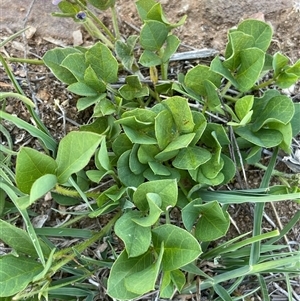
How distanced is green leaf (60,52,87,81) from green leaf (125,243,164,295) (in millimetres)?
481

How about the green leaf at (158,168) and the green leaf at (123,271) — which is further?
the green leaf at (158,168)

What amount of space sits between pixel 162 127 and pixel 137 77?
0.18 m

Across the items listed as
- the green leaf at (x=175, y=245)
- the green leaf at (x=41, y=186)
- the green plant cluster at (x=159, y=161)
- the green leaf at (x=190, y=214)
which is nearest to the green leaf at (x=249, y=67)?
the green plant cluster at (x=159, y=161)

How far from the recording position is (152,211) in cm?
100

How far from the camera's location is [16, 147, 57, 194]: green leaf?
3.07 ft

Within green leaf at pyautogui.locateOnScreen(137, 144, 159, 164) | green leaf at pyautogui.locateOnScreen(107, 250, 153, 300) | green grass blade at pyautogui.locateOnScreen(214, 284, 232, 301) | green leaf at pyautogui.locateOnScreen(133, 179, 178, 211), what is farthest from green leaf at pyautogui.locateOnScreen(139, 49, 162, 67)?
green grass blade at pyautogui.locateOnScreen(214, 284, 232, 301)

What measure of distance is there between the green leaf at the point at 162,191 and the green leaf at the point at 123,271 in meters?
0.12

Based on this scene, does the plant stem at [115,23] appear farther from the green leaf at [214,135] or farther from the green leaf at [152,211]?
the green leaf at [152,211]

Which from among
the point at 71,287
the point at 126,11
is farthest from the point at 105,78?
the point at 71,287

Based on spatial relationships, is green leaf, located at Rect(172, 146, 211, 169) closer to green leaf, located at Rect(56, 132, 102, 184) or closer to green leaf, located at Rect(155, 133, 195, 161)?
green leaf, located at Rect(155, 133, 195, 161)

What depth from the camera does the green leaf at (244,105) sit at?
1139 millimetres

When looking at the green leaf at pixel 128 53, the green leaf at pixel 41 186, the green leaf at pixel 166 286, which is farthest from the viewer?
the green leaf at pixel 128 53

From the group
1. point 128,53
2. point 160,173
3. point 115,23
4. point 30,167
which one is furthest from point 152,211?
point 115,23

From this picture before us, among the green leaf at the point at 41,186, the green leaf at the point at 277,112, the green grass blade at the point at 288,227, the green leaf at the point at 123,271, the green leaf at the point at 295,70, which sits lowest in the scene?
the green grass blade at the point at 288,227
